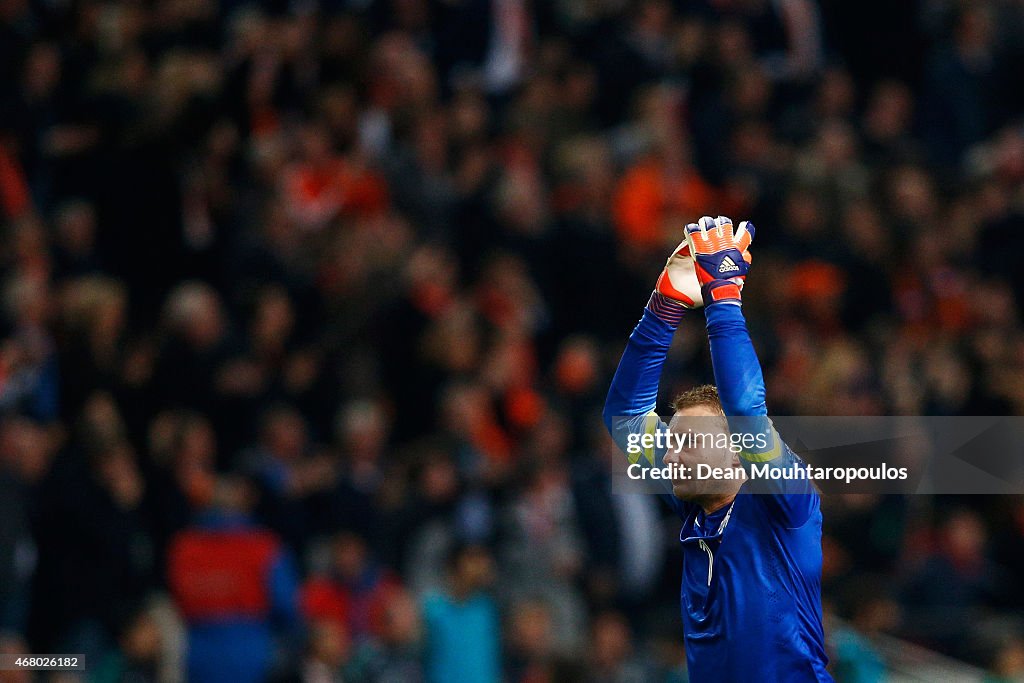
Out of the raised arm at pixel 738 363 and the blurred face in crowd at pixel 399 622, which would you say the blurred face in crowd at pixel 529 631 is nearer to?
the blurred face in crowd at pixel 399 622

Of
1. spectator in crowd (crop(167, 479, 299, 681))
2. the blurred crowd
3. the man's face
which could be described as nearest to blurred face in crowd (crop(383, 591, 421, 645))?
the blurred crowd

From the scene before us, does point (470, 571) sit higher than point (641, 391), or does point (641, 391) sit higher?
point (470, 571)

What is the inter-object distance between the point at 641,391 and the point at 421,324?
5.45 meters

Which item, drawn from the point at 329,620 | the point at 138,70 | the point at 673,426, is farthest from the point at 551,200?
the point at 673,426

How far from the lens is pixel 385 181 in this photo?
38.0 feet

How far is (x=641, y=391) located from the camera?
17.5 feet

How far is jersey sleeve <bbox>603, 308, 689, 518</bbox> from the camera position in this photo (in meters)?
5.25

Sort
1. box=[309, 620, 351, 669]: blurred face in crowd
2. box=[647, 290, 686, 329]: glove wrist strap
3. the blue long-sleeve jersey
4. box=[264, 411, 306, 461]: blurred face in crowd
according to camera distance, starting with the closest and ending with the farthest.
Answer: the blue long-sleeve jersey < box=[647, 290, 686, 329]: glove wrist strap < box=[309, 620, 351, 669]: blurred face in crowd < box=[264, 411, 306, 461]: blurred face in crowd

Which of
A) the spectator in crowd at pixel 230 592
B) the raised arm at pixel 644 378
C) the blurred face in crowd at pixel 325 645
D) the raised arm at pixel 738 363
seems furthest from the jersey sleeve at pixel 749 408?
the spectator in crowd at pixel 230 592

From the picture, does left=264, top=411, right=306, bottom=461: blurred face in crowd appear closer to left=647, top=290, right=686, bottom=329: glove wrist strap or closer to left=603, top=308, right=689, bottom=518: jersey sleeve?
left=603, top=308, right=689, bottom=518: jersey sleeve

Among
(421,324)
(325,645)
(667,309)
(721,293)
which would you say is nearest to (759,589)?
(721,293)

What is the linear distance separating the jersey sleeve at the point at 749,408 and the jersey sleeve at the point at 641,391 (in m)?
0.70

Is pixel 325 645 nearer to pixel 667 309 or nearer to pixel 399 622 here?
pixel 399 622

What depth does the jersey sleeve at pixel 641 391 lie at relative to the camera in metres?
5.25
